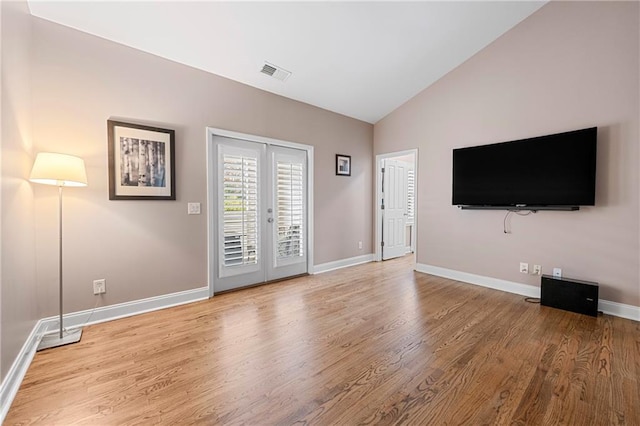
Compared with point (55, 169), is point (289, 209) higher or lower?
lower

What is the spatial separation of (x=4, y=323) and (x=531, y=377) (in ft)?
11.3

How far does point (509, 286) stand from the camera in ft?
12.2

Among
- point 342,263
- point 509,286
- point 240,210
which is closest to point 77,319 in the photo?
point 240,210

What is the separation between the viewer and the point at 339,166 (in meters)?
4.95

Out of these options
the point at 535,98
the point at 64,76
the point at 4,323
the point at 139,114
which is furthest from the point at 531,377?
the point at 64,76

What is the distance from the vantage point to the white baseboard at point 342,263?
15.5 feet

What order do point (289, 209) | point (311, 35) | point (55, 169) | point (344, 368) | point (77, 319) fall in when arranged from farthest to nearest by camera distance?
point (289, 209) → point (311, 35) → point (77, 319) → point (55, 169) → point (344, 368)

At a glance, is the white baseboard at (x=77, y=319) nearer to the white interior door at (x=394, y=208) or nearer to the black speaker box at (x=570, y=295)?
the white interior door at (x=394, y=208)

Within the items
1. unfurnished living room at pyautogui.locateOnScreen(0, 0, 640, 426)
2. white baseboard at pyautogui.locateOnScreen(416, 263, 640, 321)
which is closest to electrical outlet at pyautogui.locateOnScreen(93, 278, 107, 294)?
unfurnished living room at pyautogui.locateOnScreen(0, 0, 640, 426)

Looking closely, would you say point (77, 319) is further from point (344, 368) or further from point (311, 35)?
point (311, 35)

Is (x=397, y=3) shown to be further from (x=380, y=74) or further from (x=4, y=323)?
(x=4, y=323)

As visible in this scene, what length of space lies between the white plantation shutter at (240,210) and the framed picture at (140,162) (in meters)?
0.67

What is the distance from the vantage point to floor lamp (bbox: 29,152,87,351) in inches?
85.4

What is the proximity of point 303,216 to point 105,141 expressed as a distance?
268cm
